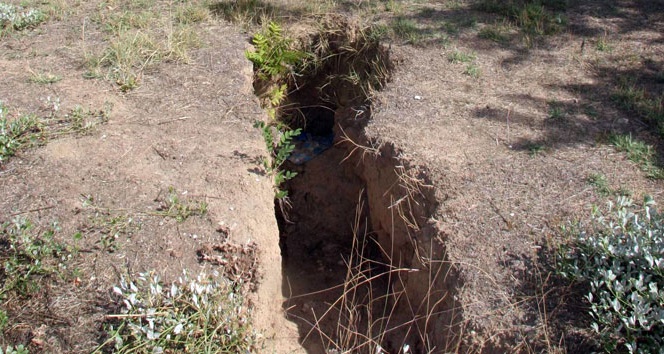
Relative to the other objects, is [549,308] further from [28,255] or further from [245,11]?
[245,11]

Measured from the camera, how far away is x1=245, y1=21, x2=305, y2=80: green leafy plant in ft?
19.6

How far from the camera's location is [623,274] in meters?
3.50

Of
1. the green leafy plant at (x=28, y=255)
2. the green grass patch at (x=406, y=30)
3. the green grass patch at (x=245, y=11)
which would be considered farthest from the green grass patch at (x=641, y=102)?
the green leafy plant at (x=28, y=255)

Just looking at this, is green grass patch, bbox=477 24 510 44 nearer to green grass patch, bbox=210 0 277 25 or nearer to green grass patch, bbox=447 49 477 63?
green grass patch, bbox=447 49 477 63

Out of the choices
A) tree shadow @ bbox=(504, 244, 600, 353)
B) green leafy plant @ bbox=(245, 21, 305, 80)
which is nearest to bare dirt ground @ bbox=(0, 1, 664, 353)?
tree shadow @ bbox=(504, 244, 600, 353)

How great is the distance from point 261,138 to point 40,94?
1813mm

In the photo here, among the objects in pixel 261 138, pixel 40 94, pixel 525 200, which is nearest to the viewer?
pixel 525 200

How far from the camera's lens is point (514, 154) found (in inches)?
185

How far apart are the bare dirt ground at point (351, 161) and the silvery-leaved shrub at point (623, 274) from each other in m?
0.16

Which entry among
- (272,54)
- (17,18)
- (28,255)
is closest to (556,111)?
(272,54)

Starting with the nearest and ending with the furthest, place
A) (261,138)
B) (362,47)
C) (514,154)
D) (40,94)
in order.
Answer: (514,154) < (261,138) < (40,94) < (362,47)

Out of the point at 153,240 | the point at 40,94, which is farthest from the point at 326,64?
the point at 153,240

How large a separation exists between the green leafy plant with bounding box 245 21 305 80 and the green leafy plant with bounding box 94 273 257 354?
2707mm

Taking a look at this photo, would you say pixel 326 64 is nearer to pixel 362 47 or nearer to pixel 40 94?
Result: pixel 362 47
